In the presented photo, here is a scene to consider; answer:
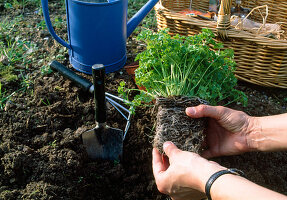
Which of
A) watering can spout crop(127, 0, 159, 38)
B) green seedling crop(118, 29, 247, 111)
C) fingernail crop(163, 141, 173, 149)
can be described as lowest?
fingernail crop(163, 141, 173, 149)

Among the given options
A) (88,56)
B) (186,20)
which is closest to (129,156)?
(88,56)

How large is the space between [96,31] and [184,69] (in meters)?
0.77

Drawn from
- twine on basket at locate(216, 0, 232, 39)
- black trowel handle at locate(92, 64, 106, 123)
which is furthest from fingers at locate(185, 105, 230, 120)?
twine on basket at locate(216, 0, 232, 39)

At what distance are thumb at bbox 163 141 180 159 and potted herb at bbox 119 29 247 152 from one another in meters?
0.07

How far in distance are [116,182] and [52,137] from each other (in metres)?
0.46

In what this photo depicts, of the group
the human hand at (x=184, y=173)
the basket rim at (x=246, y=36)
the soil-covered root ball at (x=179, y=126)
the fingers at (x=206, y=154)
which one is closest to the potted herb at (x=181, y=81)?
the soil-covered root ball at (x=179, y=126)

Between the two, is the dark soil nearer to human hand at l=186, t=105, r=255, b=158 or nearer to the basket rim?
human hand at l=186, t=105, r=255, b=158

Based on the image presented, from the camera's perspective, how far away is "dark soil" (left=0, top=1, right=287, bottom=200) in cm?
153

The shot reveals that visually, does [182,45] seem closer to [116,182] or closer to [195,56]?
[195,56]

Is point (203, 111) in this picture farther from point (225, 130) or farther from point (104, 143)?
point (104, 143)

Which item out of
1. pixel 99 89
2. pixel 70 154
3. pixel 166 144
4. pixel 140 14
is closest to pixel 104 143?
pixel 70 154

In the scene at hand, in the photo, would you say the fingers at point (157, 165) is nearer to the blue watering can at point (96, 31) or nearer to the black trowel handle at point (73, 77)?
the black trowel handle at point (73, 77)

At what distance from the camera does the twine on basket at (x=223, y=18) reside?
1896 mm

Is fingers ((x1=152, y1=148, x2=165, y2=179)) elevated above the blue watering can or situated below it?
below
